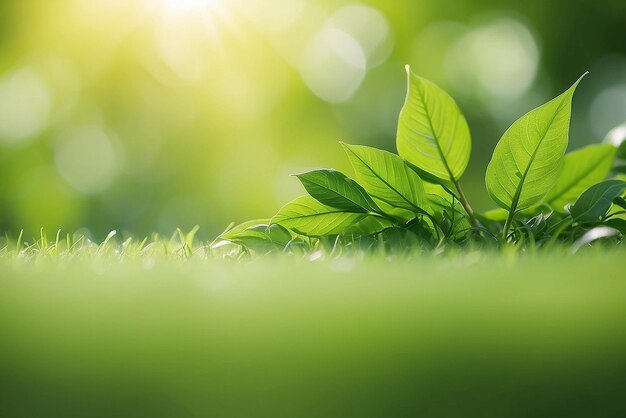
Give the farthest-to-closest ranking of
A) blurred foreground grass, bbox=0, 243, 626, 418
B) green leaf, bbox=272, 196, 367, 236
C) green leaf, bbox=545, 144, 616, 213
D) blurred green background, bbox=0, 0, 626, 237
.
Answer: blurred green background, bbox=0, 0, 626, 237 → green leaf, bbox=545, 144, 616, 213 → green leaf, bbox=272, 196, 367, 236 → blurred foreground grass, bbox=0, 243, 626, 418

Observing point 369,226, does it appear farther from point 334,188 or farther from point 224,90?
point 224,90

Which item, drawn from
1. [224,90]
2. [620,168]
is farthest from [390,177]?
[224,90]

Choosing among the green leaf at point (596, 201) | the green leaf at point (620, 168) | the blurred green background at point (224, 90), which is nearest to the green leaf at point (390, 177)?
the green leaf at point (596, 201)

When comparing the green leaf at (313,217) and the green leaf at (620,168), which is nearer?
the green leaf at (313,217)

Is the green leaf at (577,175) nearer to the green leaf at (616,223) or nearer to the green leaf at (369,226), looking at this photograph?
the green leaf at (616,223)

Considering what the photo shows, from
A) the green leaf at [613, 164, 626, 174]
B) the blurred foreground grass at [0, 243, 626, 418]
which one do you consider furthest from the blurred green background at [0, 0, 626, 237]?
the blurred foreground grass at [0, 243, 626, 418]

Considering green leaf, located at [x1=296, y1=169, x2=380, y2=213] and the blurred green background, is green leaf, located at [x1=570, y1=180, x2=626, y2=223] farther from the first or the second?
the blurred green background

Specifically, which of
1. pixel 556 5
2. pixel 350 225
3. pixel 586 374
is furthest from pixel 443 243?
pixel 556 5

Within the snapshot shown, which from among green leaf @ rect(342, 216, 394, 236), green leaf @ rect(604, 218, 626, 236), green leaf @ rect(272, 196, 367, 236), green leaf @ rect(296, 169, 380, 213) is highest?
green leaf @ rect(296, 169, 380, 213)
